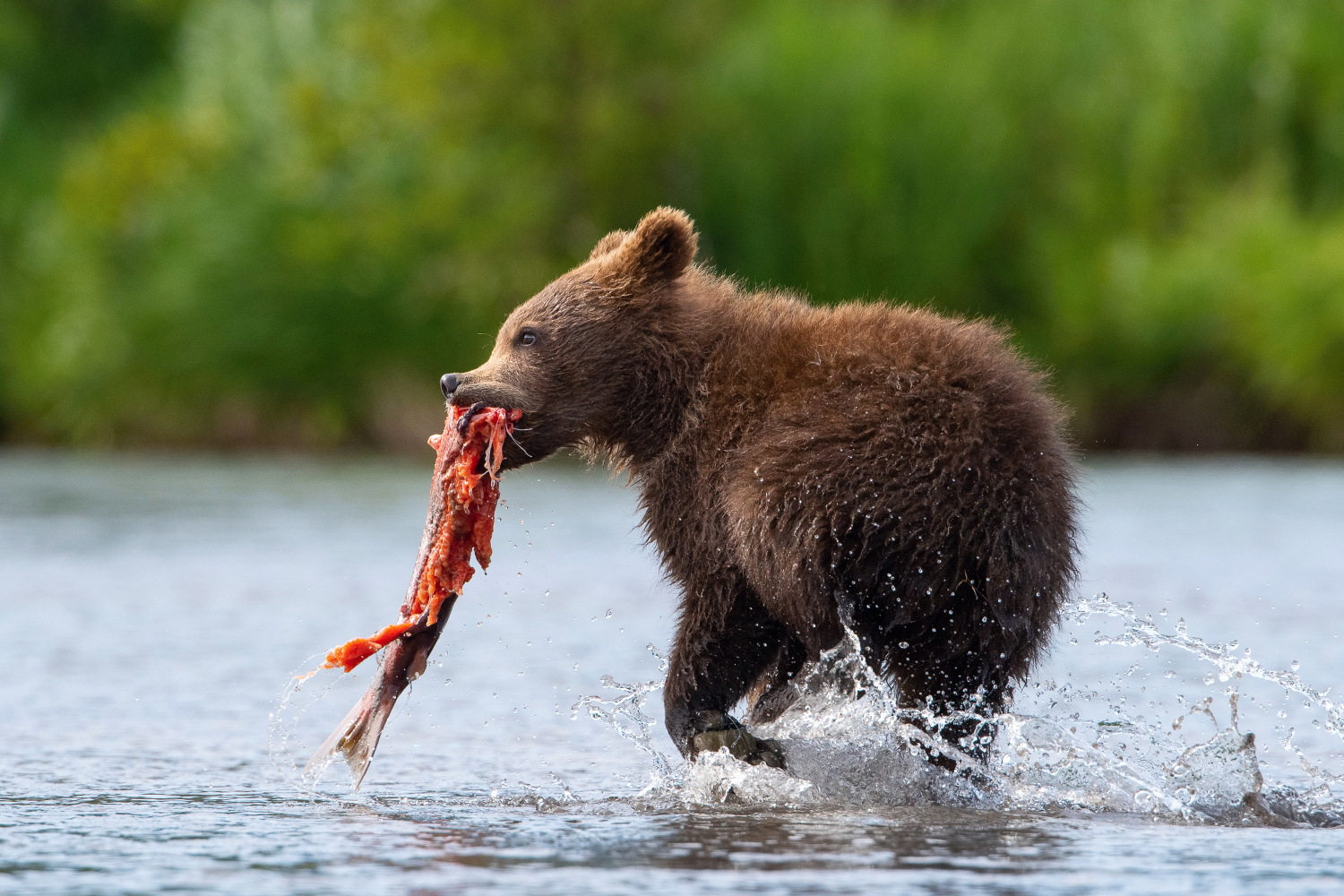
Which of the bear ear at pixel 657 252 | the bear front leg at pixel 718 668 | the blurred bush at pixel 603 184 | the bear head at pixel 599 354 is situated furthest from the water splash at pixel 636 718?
the blurred bush at pixel 603 184

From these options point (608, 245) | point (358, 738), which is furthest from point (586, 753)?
point (608, 245)

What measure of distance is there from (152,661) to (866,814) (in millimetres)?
4384

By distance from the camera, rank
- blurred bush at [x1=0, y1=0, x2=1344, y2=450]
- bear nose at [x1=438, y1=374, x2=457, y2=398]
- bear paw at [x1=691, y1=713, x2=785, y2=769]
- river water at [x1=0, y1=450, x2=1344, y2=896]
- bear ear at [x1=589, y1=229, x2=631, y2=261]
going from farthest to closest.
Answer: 1. blurred bush at [x1=0, y1=0, x2=1344, y2=450]
2. bear ear at [x1=589, y1=229, x2=631, y2=261]
3. bear nose at [x1=438, y1=374, x2=457, y2=398]
4. bear paw at [x1=691, y1=713, x2=785, y2=769]
5. river water at [x1=0, y1=450, x2=1344, y2=896]

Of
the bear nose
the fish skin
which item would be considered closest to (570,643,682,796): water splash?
the fish skin

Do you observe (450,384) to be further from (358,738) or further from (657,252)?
(358,738)

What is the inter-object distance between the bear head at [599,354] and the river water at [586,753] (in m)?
0.56

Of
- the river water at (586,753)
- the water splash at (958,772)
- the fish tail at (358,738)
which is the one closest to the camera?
the river water at (586,753)

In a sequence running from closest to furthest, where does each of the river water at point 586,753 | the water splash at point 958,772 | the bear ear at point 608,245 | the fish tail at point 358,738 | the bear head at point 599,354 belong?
the river water at point 586,753 < the water splash at point 958,772 < the fish tail at point 358,738 < the bear head at point 599,354 < the bear ear at point 608,245

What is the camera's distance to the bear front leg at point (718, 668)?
5742 mm

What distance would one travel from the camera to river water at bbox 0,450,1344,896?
178 inches

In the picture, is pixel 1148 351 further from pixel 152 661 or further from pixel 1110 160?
pixel 152 661

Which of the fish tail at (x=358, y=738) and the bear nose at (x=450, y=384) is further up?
the bear nose at (x=450, y=384)

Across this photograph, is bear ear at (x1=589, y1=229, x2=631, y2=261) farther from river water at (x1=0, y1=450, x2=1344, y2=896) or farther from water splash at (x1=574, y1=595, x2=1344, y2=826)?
water splash at (x1=574, y1=595, x2=1344, y2=826)

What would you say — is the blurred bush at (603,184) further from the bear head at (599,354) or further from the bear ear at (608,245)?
the bear head at (599,354)
